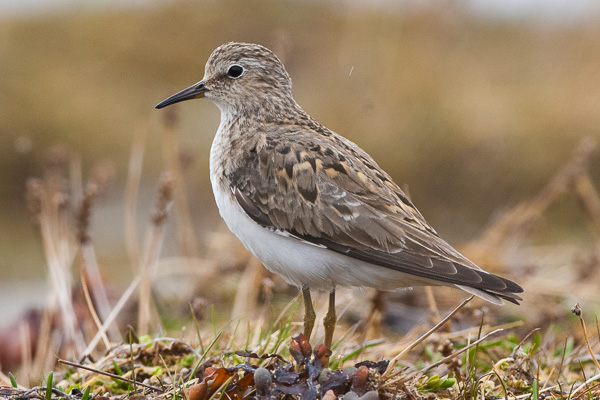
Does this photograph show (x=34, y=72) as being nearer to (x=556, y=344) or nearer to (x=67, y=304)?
(x=67, y=304)

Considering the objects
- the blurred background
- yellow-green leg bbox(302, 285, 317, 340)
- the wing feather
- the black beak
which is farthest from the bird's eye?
the blurred background

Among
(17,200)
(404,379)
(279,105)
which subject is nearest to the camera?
(404,379)

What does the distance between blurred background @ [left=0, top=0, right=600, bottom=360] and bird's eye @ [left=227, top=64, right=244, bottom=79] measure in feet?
14.6

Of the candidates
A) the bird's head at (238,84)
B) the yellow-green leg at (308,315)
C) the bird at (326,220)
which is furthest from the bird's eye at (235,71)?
the yellow-green leg at (308,315)

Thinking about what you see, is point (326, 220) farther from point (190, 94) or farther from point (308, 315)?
point (190, 94)

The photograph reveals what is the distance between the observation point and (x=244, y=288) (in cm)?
686

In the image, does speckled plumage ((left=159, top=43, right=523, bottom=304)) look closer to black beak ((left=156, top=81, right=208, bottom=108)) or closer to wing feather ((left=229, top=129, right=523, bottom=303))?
Result: wing feather ((left=229, top=129, right=523, bottom=303))

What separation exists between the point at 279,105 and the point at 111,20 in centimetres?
1059

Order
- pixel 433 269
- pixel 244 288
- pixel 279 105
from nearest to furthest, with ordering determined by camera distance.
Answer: pixel 433 269 < pixel 279 105 < pixel 244 288

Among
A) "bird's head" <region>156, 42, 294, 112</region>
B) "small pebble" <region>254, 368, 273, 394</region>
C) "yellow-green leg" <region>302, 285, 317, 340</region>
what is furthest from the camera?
"bird's head" <region>156, 42, 294, 112</region>

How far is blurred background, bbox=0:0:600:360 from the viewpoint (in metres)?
11.4

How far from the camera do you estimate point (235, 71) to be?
207 inches

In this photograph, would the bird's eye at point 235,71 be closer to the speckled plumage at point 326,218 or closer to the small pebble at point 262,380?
the speckled plumage at point 326,218

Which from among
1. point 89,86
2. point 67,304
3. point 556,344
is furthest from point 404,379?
point 89,86
